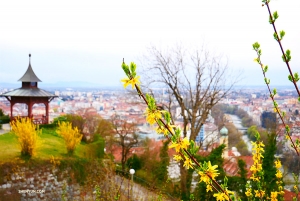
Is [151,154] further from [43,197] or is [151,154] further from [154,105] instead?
[154,105]

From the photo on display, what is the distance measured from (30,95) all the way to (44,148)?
9.11 feet

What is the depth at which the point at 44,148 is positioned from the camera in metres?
9.71

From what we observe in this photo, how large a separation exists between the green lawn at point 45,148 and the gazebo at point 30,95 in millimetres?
953

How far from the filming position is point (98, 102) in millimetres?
22312

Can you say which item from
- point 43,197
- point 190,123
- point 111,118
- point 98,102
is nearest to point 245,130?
point 190,123

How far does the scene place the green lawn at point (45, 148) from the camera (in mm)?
8789

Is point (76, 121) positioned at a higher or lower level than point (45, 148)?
higher

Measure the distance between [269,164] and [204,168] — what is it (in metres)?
6.28

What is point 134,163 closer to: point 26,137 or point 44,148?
point 44,148

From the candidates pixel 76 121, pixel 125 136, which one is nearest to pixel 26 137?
pixel 76 121

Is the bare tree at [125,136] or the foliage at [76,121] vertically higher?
the foliage at [76,121]

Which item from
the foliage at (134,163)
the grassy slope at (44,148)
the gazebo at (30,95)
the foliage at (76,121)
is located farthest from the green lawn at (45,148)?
the foliage at (134,163)

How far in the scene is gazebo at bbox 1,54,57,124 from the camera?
1186 cm

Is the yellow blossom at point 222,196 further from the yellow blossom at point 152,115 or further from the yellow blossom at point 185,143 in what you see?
the yellow blossom at point 152,115
